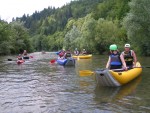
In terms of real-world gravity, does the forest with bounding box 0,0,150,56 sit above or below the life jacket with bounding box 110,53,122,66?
above

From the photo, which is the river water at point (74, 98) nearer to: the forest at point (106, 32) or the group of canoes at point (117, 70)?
the group of canoes at point (117, 70)

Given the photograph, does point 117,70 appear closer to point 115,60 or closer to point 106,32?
point 115,60

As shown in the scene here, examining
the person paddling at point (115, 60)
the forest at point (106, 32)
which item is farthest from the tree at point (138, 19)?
the person paddling at point (115, 60)

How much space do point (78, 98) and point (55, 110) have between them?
73.7 inches

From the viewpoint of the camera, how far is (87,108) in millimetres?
9195

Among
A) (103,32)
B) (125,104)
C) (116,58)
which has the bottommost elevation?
(125,104)

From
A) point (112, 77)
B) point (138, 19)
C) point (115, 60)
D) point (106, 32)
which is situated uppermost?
point (138, 19)

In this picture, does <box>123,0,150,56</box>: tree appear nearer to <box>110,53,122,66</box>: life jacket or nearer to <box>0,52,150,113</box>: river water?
<box>0,52,150,113</box>: river water

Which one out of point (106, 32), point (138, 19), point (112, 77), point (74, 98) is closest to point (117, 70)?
point (112, 77)

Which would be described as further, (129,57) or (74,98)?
(129,57)

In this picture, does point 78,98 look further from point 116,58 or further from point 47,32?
point 47,32

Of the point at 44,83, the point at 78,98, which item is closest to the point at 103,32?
the point at 44,83

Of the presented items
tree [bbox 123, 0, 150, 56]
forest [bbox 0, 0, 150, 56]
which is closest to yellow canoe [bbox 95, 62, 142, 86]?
tree [bbox 123, 0, 150, 56]

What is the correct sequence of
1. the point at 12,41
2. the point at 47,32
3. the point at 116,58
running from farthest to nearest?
1. the point at 47,32
2. the point at 12,41
3. the point at 116,58
